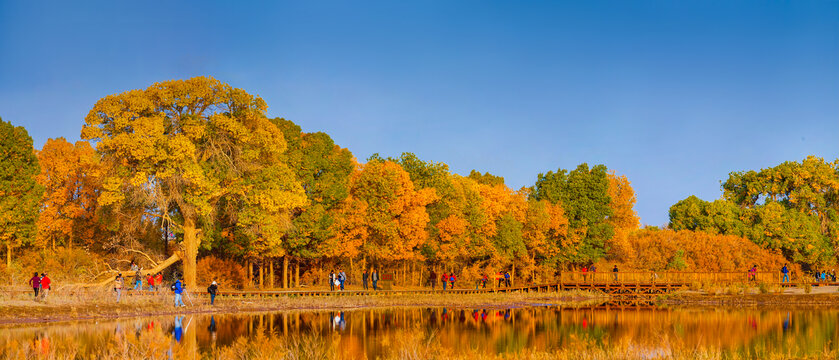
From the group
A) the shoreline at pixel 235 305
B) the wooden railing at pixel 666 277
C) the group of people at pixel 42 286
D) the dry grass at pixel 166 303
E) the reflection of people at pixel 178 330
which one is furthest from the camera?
the wooden railing at pixel 666 277

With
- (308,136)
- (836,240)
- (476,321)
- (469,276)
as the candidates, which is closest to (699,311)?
(476,321)

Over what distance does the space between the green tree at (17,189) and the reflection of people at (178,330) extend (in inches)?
774

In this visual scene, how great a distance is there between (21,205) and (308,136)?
66.9ft

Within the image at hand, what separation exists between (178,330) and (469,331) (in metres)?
12.9

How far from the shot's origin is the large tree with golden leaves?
144 feet

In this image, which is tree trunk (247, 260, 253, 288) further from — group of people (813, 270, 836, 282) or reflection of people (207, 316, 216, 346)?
group of people (813, 270, 836, 282)

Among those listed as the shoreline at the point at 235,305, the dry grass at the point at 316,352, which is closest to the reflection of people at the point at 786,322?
the dry grass at the point at 316,352

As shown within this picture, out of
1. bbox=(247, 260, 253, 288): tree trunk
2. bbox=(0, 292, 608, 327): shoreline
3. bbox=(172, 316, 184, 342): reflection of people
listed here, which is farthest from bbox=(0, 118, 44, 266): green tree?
bbox=(172, 316, 184, 342): reflection of people

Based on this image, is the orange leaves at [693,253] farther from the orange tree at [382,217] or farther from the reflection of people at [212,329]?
the reflection of people at [212,329]

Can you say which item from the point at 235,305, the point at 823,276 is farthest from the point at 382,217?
the point at 823,276

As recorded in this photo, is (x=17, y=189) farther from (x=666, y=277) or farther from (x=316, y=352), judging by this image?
(x=666, y=277)

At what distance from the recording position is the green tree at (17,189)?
4825 cm

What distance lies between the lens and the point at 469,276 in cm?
6581

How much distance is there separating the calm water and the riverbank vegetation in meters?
10.7
